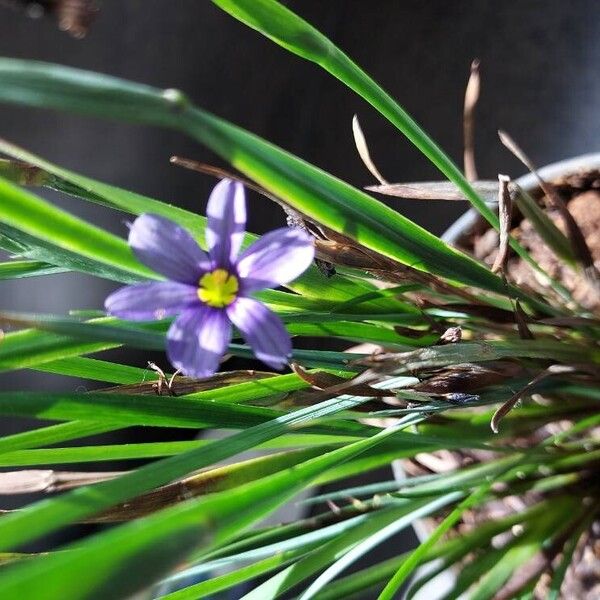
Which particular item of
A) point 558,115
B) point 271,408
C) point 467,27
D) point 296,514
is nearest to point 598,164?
point 558,115

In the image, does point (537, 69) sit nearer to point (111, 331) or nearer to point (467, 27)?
point (467, 27)

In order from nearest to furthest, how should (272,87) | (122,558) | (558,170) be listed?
(122,558) → (558,170) → (272,87)

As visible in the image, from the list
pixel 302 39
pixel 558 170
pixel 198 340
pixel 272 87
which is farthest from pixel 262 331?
pixel 272 87

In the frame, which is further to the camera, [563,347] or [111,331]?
[563,347]

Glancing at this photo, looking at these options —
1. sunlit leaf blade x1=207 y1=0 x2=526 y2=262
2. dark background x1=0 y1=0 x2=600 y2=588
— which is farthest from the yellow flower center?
dark background x1=0 y1=0 x2=600 y2=588

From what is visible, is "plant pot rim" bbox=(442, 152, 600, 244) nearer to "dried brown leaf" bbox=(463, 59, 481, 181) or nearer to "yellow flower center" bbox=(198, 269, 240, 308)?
"dried brown leaf" bbox=(463, 59, 481, 181)

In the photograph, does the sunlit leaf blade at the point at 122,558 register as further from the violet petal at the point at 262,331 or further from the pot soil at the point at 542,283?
the pot soil at the point at 542,283

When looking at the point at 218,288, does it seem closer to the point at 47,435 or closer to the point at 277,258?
the point at 277,258

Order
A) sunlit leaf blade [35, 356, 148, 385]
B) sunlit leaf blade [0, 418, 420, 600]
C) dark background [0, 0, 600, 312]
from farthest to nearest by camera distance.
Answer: dark background [0, 0, 600, 312], sunlit leaf blade [35, 356, 148, 385], sunlit leaf blade [0, 418, 420, 600]
